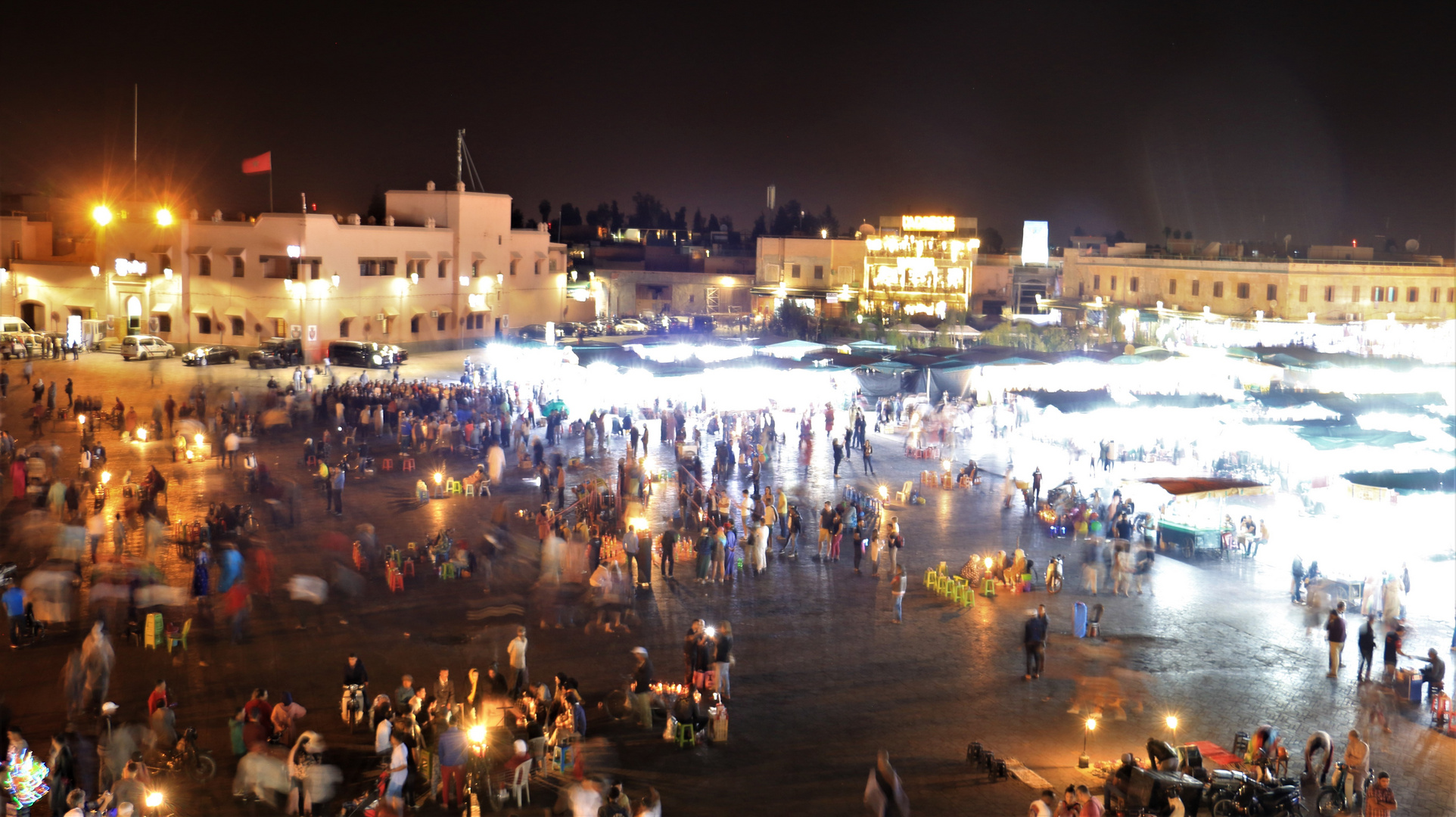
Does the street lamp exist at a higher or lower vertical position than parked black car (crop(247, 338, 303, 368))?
lower

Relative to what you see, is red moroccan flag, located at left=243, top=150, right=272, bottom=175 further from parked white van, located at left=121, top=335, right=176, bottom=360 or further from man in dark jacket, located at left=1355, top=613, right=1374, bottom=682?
man in dark jacket, located at left=1355, top=613, right=1374, bottom=682

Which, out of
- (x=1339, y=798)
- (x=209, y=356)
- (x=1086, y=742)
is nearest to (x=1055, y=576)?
(x=1086, y=742)

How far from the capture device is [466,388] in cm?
2838

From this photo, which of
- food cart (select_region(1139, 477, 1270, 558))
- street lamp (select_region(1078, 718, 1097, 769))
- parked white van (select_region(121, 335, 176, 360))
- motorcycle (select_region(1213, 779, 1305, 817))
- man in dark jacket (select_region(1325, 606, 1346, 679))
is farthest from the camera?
parked white van (select_region(121, 335, 176, 360))

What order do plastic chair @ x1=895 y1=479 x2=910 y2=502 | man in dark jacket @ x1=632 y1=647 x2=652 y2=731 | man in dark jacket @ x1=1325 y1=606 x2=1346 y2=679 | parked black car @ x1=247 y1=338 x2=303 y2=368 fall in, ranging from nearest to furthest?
man in dark jacket @ x1=632 y1=647 x2=652 y2=731 → man in dark jacket @ x1=1325 y1=606 x2=1346 y2=679 → plastic chair @ x1=895 y1=479 x2=910 y2=502 → parked black car @ x1=247 y1=338 x2=303 y2=368

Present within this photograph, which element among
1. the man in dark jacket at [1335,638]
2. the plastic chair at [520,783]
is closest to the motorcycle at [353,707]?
the plastic chair at [520,783]

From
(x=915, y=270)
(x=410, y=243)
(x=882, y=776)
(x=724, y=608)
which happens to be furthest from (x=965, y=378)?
(x=915, y=270)

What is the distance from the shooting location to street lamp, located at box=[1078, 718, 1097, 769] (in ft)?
32.4

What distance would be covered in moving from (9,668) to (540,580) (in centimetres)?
590

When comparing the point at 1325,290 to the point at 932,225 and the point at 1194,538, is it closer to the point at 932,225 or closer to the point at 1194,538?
the point at 932,225

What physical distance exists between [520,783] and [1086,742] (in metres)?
5.08

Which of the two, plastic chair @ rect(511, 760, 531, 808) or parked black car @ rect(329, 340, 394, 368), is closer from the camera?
plastic chair @ rect(511, 760, 531, 808)

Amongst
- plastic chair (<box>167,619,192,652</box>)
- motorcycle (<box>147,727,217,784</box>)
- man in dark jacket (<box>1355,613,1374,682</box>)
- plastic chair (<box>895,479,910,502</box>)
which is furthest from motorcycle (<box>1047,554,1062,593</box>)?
plastic chair (<box>167,619,192,652</box>)

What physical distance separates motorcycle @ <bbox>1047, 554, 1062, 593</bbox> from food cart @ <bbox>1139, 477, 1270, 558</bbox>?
275cm
